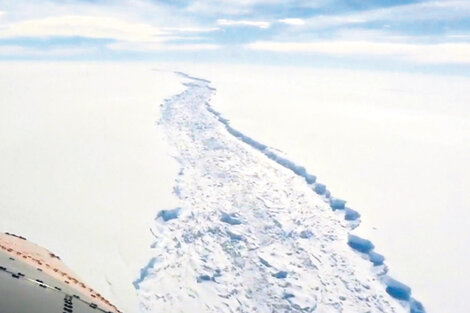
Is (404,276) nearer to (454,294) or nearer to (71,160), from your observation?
(454,294)

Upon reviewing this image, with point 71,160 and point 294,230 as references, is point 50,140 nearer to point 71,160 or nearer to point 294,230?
point 71,160

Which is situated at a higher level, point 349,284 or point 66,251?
point 66,251

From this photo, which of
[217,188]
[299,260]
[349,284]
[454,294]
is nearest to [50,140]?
[217,188]

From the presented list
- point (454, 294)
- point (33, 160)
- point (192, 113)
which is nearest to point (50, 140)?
point (33, 160)

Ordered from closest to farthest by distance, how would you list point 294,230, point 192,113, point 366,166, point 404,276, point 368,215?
point 404,276, point 294,230, point 368,215, point 366,166, point 192,113

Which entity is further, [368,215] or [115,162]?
[115,162]

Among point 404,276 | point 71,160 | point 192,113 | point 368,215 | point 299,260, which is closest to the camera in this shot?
point 404,276
